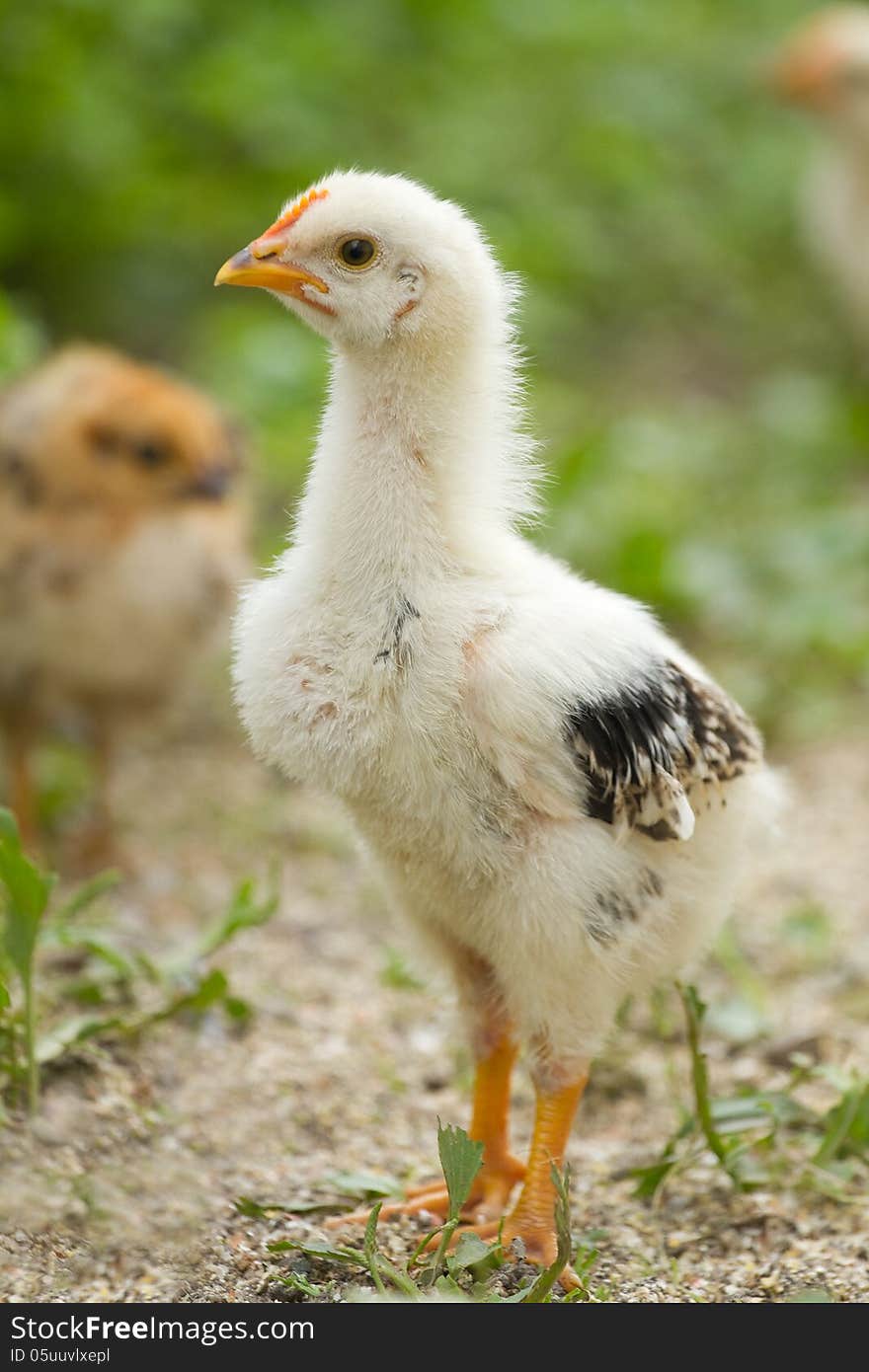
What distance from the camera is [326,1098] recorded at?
3.22 metres

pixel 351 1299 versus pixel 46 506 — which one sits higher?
pixel 46 506

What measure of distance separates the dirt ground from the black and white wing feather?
0.59 meters

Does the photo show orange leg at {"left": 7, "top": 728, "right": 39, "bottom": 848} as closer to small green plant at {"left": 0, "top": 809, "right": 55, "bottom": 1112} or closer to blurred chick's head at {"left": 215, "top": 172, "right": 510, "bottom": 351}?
small green plant at {"left": 0, "top": 809, "right": 55, "bottom": 1112}

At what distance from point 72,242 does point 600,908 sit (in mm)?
5364

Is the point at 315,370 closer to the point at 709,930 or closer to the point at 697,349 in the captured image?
the point at 697,349

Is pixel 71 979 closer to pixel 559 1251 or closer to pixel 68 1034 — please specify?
pixel 68 1034

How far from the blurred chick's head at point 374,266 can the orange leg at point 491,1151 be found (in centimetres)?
113

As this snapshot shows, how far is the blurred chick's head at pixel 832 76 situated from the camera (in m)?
7.61

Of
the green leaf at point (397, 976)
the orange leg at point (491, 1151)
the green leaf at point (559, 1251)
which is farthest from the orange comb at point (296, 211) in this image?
the green leaf at point (397, 976)

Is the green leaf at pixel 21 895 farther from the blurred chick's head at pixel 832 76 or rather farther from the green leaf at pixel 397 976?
the blurred chick's head at pixel 832 76

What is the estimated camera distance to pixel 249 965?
3.79 metres

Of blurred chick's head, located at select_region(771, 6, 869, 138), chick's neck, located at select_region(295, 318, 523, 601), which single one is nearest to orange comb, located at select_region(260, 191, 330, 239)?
chick's neck, located at select_region(295, 318, 523, 601)

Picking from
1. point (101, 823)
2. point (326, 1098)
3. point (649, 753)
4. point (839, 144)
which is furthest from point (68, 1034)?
point (839, 144)
